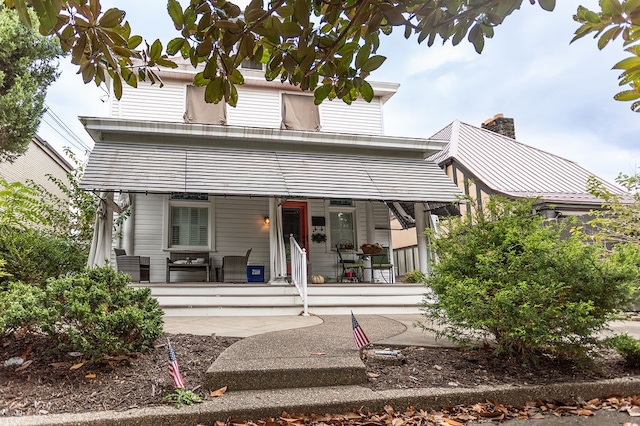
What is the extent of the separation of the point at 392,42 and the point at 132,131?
7.25m

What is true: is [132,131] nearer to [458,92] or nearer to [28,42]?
[28,42]

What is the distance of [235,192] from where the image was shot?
776cm

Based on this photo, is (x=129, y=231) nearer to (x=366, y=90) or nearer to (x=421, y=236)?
(x=421, y=236)

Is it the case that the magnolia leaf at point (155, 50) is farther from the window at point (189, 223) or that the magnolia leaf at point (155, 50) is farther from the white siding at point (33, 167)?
the white siding at point (33, 167)

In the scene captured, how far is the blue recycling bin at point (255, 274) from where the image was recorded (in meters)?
10.2

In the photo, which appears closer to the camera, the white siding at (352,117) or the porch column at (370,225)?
the porch column at (370,225)

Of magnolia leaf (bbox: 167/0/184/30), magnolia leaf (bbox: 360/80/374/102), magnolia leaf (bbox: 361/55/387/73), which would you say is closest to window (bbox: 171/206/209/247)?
magnolia leaf (bbox: 360/80/374/102)

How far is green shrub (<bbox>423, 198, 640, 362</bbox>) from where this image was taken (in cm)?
308

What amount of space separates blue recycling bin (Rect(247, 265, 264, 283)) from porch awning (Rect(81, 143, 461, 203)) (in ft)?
9.40

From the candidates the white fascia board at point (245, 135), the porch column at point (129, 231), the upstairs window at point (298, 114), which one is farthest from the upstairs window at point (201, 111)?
the porch column at point (129, 231)

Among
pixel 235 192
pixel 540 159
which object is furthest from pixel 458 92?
pixel 235 192

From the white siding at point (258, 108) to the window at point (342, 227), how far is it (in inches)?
116

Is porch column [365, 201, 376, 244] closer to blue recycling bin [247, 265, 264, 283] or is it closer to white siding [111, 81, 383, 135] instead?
white siding [111, 81, 383, 135]

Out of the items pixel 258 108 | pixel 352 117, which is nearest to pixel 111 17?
pixel 258 108
